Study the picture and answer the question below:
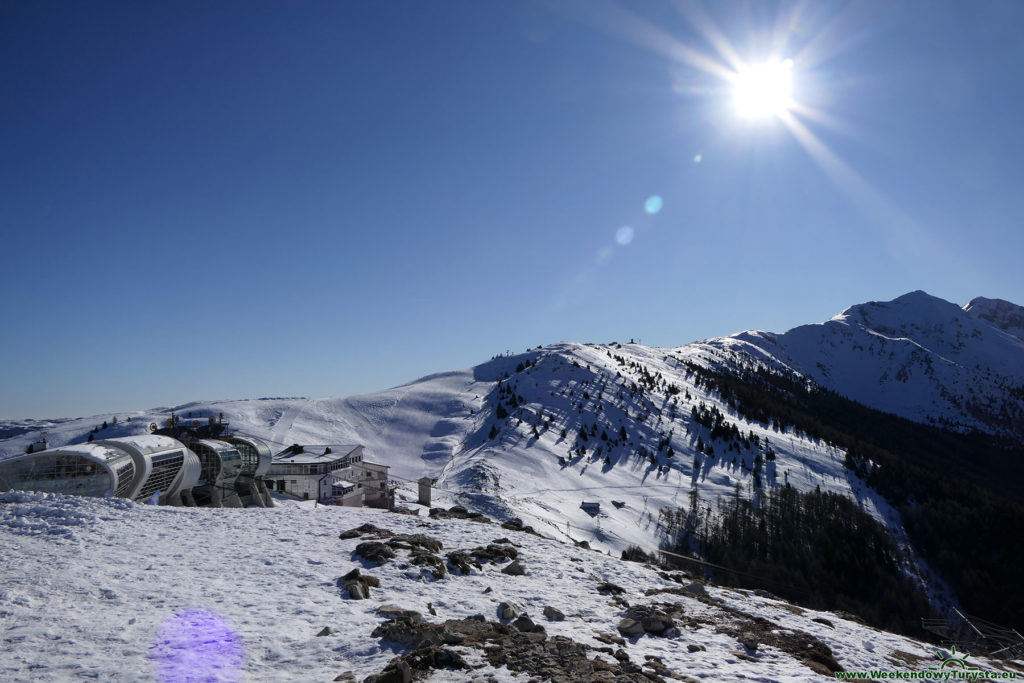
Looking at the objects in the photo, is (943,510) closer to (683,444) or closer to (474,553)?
(683,444)

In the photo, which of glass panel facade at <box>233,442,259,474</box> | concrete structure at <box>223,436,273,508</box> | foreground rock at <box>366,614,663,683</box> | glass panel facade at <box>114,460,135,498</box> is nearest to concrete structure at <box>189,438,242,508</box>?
concrete structure at <box>223,436,273,508</box>

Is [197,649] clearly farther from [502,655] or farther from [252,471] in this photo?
[252,471]

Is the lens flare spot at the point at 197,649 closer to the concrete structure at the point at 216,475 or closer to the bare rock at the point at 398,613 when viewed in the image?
the bare rock at the point at 398,613

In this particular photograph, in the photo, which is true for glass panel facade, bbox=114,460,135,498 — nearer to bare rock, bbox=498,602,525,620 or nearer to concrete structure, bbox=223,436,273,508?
concrete structure, bbox=223,436,273,508

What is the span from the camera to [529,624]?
14.9 meters

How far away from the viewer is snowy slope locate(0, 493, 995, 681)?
11.2 m

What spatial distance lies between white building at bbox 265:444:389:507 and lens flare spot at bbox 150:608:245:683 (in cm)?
4040

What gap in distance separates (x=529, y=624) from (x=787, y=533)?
92184 mm

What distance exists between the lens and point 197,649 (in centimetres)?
1151

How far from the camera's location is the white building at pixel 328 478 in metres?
53.2

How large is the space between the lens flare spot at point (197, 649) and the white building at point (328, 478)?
133 ft

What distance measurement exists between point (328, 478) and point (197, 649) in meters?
44.5

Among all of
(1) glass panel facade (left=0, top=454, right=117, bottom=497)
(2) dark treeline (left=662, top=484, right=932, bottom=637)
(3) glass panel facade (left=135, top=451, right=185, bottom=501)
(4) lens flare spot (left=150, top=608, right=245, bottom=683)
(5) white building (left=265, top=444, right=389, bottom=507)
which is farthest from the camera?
(2) dark treeline (left=662, top=484, right=932, bottom=637)

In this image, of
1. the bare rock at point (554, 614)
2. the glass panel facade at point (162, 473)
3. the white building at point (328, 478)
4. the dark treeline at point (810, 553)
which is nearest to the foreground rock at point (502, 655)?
the bare rock at point (554, 614)
